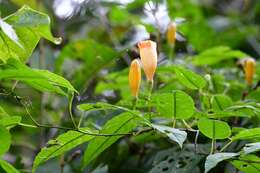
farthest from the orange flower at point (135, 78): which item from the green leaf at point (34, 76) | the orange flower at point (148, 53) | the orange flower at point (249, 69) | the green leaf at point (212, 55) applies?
the green leaf at point (212, 55)

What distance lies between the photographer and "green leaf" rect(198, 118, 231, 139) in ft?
2.68

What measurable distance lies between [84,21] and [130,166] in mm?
871

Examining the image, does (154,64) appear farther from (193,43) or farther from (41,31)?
(193,43)

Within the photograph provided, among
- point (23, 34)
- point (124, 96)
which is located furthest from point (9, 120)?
point (124, 96)

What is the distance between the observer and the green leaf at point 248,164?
820 millimetres

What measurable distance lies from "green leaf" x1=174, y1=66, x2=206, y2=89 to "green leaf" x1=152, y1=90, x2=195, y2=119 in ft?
0.24

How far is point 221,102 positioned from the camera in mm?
990

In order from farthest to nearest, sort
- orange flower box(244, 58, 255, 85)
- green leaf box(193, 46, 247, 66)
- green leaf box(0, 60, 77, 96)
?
green leaf box(193, 46, 247, 66) → orange flower box(244, 58, 255, 85) → green leaf box(0, 60, 77, 96)

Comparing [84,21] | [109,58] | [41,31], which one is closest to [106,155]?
[109,58]

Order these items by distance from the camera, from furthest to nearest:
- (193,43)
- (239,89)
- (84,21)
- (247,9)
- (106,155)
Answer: (247,9) → (84,21) → (193,43) → (239,89) → (106,155)

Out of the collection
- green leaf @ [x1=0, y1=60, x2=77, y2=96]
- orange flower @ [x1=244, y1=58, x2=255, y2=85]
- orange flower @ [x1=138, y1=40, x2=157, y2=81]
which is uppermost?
green leaf @ [x1=0, y1=60, x2=77, y2=96]

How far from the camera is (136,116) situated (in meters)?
0.82

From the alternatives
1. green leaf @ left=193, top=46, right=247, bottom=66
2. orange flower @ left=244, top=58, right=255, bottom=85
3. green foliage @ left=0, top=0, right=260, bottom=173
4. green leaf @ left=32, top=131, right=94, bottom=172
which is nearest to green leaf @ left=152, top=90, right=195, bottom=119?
green foliage @ left=0, top=0, right=260, bottom=173

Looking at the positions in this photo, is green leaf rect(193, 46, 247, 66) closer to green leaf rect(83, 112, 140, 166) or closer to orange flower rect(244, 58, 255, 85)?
orange flower rect(244, 58, 255, 85)
